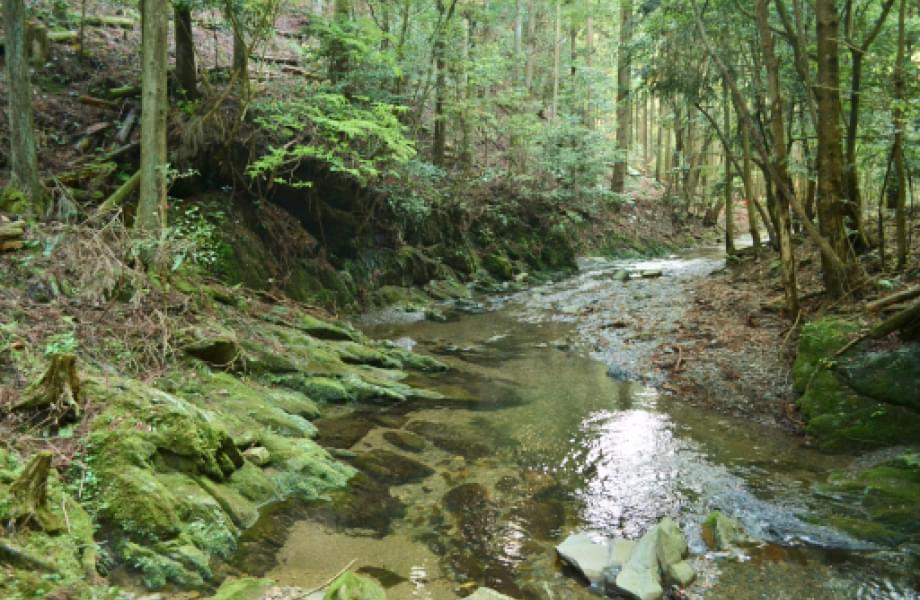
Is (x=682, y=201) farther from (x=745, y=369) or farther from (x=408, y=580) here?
(x=408, y=580)

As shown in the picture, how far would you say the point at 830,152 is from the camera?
946 cm

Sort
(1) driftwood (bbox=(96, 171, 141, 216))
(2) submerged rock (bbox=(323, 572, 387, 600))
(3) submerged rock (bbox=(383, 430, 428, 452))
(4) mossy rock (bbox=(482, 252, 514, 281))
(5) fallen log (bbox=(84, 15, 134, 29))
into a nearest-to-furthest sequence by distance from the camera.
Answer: (2) submerged rock (bbox=(323, 572, 387, 600)) < (3) submerged rock (bbox=(383, 430, 428, 452)) < (1) driftwood (bbox=(96, 171, 141, 216)) < (5) fallen log (bbox=(84, 15, 134, 29)) < (4) mossy rock (bbox=(482, 252, 514, 281))

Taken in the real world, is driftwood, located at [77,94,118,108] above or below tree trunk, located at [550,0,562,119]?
below

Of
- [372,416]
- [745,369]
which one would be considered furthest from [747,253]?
[372,416]

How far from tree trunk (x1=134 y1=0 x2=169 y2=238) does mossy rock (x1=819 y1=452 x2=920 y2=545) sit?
8926 mm

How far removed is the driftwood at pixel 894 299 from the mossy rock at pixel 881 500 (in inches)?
84.9

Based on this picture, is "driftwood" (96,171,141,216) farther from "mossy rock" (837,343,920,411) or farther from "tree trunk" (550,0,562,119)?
"tree trunk" (550,0,562,119)

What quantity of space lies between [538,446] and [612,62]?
128 ft

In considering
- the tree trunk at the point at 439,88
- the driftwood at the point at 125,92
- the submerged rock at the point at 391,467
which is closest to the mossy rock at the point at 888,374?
the submerged rock at the point at 391,467

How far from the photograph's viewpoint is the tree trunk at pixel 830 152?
366 inches

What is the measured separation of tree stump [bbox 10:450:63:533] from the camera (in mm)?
3812

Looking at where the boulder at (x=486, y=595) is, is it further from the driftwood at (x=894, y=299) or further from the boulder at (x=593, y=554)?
the driftwood at (x=894, y=299)

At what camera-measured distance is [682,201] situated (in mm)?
32031

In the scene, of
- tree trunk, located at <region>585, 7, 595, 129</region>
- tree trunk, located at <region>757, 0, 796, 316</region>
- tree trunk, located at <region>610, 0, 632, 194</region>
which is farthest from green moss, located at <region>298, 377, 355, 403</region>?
A: tree trunk, located at <region>585, 7, 595, 129</region>
